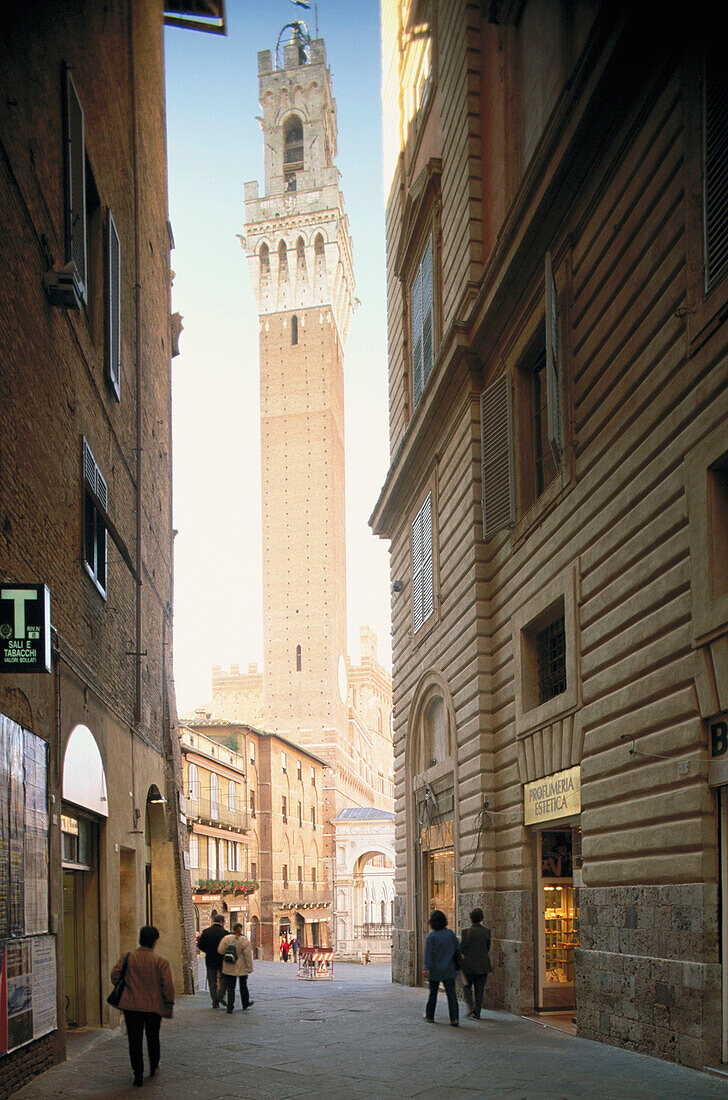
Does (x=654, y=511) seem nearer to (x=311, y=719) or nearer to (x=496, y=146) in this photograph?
(x=496, y=146)

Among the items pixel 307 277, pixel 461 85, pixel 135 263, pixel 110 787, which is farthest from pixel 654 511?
pixel 307 277

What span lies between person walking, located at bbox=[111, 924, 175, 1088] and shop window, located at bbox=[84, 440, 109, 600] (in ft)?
16.4

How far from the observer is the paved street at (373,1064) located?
26.5 feet

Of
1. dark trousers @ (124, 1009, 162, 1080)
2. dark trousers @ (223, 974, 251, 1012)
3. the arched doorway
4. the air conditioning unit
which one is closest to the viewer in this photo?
dark trousers @ (124, 1009, 162, 1080)

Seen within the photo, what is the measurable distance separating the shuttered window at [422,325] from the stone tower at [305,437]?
59.7 metres

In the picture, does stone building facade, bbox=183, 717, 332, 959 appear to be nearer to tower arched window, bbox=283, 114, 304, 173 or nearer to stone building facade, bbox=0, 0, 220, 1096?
stone building facade, bbox=0, 0, 220, 1096

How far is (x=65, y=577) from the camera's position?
11688mm

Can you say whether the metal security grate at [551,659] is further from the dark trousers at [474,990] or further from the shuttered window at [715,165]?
the shuttered window at [715,165]

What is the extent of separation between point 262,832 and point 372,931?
9788 millimetres

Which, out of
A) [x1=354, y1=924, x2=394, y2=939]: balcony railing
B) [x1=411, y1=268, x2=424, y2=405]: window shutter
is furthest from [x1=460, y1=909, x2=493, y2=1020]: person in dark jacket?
[x1=354, y1=924, x2=394, y2=939]: balcony railing

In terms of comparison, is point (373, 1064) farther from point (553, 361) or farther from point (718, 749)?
point (553, 361)

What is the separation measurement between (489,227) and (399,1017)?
10.7m

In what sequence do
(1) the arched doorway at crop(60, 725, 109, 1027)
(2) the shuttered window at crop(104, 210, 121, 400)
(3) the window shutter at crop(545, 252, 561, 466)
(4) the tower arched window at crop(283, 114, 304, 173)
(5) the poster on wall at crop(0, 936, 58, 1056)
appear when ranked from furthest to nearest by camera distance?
(4) the tower arched window at crop(283, 114, 304, 173) → (2) the shuttered window at crop(104, 210, 121, 400) → (3) the window shutter at crop(545, 252, 561, 466) → (1) the arched doorway at crop(60, 725, 109, 1027) → (5) the poster on wall at crop(0, 936, 58, 1056)

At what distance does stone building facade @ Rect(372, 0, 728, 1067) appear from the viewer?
29.1ft
